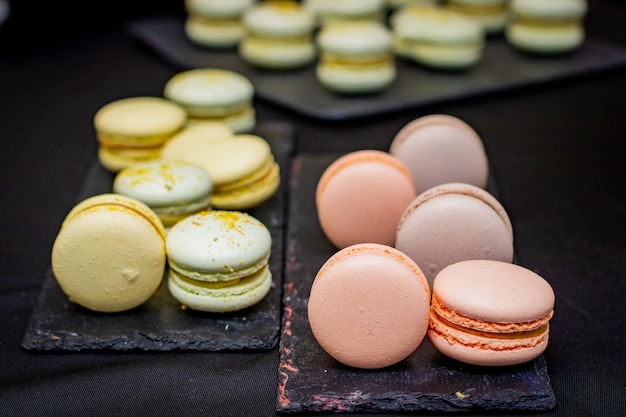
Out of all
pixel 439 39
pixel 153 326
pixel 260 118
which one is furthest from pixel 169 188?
pixel 439 39

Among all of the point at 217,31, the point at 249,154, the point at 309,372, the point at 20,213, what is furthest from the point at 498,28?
the point at 309,372

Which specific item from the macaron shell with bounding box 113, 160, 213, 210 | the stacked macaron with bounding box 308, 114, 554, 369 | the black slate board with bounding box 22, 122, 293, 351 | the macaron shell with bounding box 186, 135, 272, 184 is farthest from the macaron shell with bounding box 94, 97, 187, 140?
the stacked macaron with bounding box 308, 114, 554, 369

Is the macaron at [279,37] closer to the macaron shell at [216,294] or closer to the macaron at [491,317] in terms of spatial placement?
the macaron shell at [216,294]

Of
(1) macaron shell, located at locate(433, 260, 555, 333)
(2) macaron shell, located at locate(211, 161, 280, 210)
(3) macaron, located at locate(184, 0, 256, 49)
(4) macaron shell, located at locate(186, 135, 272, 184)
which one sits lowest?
(3) macaron, located at locate(184, 0, 256, 49)

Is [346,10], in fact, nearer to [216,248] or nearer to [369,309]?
[216,248]

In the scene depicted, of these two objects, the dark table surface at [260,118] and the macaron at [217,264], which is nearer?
the dark table surface at [260,118]

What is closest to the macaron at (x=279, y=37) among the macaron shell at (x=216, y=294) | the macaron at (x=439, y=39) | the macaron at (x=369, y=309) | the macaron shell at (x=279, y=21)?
the macaron shell at (x=279, y=21)

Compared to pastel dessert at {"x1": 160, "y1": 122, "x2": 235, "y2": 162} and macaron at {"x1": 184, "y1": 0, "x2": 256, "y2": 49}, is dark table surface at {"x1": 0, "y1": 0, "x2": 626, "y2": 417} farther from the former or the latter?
pastel dessert at {"x1": 160, "y1": 122, "x2": 235, "y2": 162}
